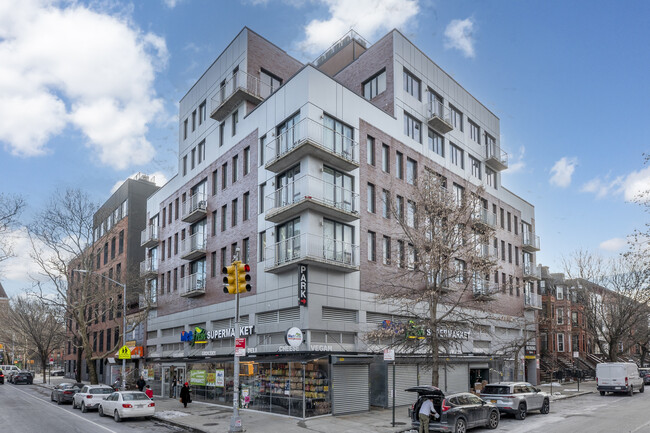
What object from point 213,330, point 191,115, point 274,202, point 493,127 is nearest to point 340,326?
point 274,202

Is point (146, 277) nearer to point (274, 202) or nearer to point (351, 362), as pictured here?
point (274, 202)

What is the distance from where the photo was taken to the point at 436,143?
37312mm

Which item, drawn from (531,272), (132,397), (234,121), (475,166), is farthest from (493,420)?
(531,272)

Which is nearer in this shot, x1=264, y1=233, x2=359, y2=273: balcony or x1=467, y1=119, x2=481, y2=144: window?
x1=264, y1=233, x2=359, y2=273: balcony

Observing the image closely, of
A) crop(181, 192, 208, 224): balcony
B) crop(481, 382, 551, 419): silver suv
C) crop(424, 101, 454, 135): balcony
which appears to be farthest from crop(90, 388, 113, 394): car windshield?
crop(424, 101, 454, 135): balcony

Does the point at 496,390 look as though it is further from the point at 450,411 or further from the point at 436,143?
the point at 436,143

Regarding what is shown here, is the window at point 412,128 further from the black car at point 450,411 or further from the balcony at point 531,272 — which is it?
the balcony at point 531,272

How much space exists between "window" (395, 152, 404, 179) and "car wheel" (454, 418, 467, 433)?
54.6 ft

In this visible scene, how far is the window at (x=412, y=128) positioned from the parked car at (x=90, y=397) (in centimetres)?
2346

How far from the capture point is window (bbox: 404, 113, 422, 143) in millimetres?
A: 34228

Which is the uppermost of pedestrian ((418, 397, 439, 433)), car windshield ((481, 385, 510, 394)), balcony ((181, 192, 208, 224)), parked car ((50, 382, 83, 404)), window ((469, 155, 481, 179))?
window ((469, 155, 481, 179))

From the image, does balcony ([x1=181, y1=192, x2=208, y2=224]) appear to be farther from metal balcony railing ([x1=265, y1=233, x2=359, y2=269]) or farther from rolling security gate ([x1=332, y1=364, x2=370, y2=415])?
rolling security gate ([x1=332, y1=364, x2=370, y2=415])

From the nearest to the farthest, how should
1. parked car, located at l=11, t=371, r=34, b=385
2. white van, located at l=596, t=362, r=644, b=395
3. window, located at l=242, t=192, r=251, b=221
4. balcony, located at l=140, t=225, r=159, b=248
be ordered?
window, located at l=242, t=192, r=251, b=221
white van, located at l=596, t=362, r=644, b=395
balcony, located at l=140, t=225, r=159, b=248
parked car, located at l=11, t=371, r=34, b=385

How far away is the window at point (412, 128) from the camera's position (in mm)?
34228
